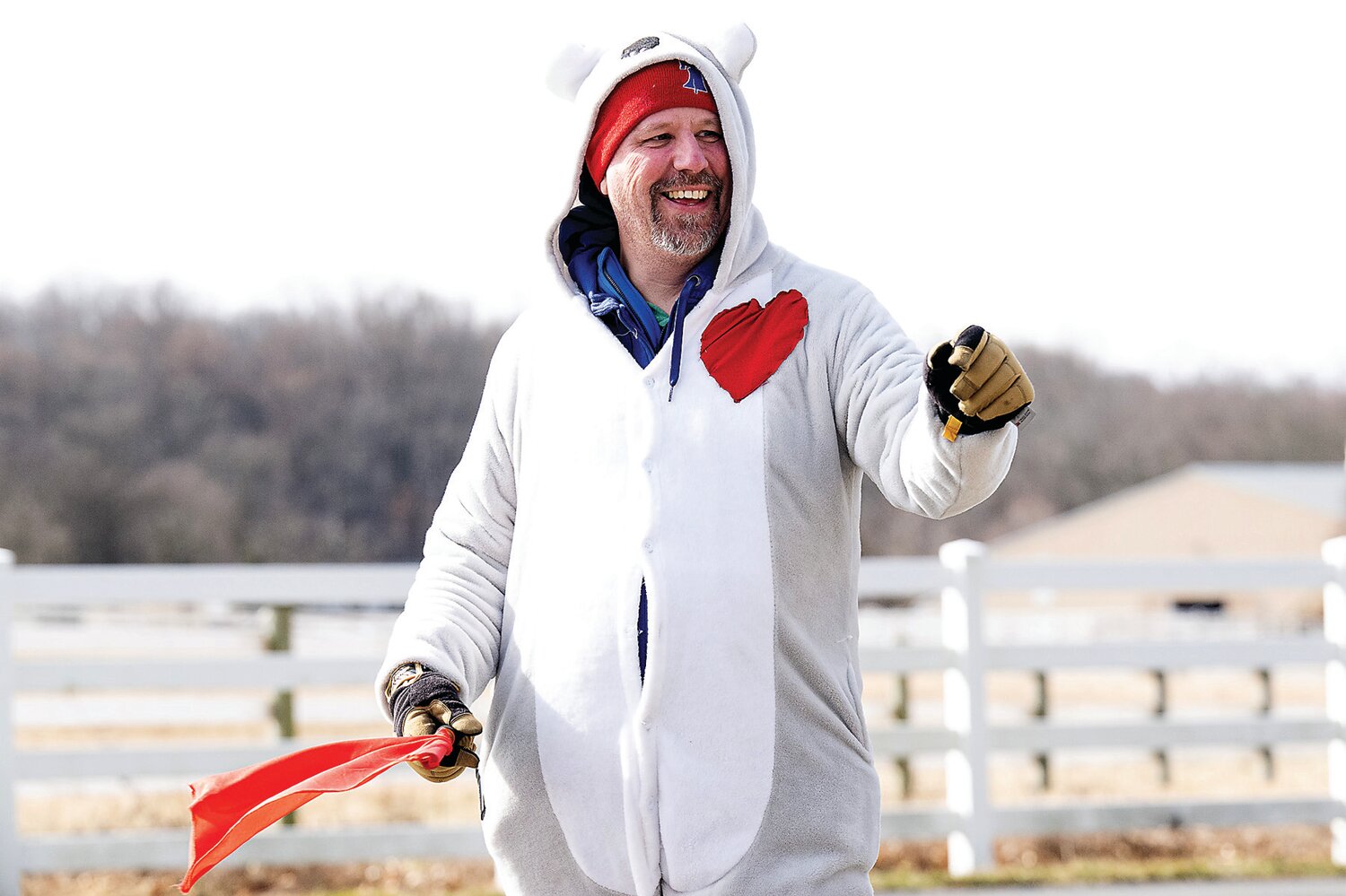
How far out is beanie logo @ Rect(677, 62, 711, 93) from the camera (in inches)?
90.9

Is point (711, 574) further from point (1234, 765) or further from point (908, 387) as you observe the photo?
point (1234, 765)

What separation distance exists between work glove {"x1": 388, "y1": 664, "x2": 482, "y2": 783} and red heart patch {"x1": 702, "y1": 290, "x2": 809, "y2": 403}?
59cm

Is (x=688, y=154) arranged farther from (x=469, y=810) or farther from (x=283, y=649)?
(x=469, y=810)

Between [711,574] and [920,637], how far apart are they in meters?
13.8

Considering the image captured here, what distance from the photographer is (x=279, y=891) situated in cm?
524

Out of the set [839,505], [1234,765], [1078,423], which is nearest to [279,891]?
[839,505]

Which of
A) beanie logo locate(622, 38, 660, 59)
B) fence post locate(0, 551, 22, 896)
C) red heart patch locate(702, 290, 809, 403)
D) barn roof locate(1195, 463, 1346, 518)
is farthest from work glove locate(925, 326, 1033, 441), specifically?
barn roof locate(1195, 463, 1346, 518)

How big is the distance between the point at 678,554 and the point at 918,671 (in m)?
3.66

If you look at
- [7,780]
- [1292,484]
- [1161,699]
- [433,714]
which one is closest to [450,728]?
[433,714]

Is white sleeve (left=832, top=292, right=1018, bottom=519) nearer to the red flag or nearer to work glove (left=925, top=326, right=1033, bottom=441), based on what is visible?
work glove (left=925, top=326, right=1033, bottom=441)

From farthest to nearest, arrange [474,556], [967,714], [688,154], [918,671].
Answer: [918,671] < [967,714] < [474,556] < [688,154]

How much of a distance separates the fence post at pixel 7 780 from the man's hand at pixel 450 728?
3.38 meters

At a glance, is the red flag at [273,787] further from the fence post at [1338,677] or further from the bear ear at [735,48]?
the fence post at [1338,677]

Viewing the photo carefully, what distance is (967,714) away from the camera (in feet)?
18.1
